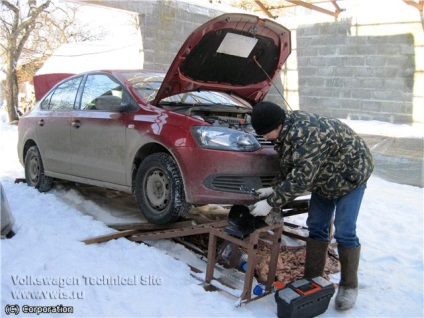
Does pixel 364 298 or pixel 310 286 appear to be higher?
pixel 310 286

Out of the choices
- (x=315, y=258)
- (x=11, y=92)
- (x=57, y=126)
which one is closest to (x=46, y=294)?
(x=315, y=258)

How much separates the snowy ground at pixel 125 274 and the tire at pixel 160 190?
1.10 feet

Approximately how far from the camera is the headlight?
3.35m

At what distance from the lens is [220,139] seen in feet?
11.1

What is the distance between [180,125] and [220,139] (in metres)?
0.38

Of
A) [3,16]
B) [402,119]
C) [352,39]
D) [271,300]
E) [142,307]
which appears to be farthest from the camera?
[3,16]

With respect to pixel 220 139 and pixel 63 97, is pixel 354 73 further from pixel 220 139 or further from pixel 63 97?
pixel 220 139

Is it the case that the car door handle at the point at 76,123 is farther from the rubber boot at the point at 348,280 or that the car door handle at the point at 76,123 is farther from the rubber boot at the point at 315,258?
the rubber boot at the point at 348,280

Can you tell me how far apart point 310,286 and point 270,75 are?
2.36m

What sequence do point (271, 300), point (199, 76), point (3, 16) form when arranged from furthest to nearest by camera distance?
point (3, 16) → point (199, 76) → point (271, 300)

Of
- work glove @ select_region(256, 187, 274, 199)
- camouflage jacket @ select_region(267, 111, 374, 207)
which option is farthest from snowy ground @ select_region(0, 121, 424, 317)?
camouflage jacket @ select_region(267, 111, 374, 207)

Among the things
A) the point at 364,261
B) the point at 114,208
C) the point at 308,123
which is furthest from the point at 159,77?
the point at 364,261

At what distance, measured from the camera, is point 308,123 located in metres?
2.88

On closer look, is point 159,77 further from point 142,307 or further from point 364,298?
point 364,298
